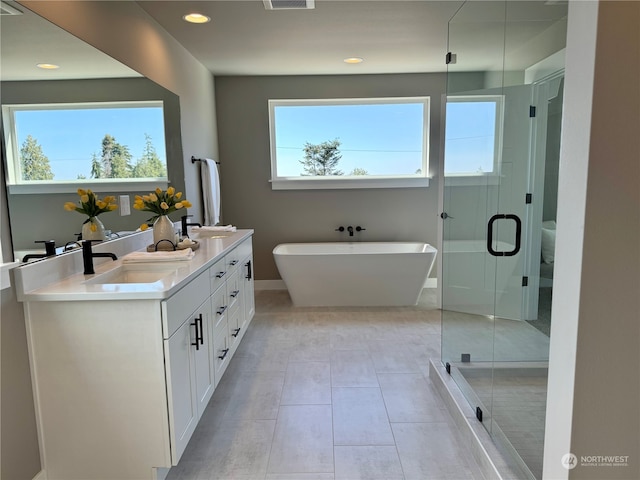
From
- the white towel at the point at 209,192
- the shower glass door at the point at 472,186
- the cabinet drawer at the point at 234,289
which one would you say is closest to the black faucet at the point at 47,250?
the cabinet drawer at the point at 234,289

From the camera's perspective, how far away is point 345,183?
4777mm

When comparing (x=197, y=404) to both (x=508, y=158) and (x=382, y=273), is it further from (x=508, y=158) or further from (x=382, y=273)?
(x=508, y=158)

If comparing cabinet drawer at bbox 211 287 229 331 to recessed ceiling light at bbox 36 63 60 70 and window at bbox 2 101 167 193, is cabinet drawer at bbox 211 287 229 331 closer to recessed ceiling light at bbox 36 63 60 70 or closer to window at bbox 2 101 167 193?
window at bbox 2 101 167 193

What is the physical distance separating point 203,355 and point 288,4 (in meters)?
2.20

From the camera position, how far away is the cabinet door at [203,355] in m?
1.97

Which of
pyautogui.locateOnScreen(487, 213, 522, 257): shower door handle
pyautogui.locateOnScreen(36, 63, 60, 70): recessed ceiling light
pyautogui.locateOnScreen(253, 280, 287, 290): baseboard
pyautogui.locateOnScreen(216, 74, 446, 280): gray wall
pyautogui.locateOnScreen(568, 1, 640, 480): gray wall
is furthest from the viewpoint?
pyautogui.locateOnScreen(253, 280, 287, 290): baseboard

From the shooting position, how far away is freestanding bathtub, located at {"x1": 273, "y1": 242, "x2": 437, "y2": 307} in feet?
13.2

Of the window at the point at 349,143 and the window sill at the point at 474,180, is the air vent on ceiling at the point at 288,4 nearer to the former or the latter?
the window sill at the point at 474,180

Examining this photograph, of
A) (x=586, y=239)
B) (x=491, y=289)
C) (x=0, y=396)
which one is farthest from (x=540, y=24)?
(x=0, y=396)

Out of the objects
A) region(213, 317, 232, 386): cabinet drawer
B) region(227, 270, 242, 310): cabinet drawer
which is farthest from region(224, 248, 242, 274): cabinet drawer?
region(213, 317, 232, 386): cabinet drawer

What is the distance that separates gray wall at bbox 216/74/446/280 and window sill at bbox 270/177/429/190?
63 millimetres

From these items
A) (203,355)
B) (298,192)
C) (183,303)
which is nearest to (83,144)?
(183,303)

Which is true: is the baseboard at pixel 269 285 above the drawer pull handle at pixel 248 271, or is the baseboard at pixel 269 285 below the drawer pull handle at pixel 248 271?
below

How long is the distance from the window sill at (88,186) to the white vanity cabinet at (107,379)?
1.38ft
